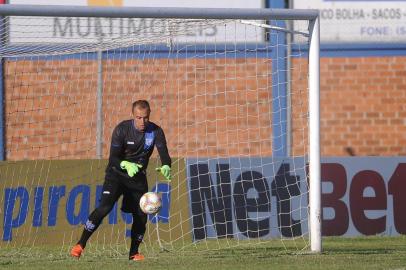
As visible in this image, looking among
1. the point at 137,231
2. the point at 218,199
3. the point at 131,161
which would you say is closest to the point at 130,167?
the point at 131,161

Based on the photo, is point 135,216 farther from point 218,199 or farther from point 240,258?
point 218,199

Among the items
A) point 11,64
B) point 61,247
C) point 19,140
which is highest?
point 11,64

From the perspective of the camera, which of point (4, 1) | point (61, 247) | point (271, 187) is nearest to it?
point (61, 247)

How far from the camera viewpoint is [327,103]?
61.9ft

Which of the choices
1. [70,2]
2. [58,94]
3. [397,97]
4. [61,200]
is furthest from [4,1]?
[397,97]

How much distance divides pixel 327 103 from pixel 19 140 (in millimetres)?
5559

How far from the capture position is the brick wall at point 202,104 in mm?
16312

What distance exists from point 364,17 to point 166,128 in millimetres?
4821

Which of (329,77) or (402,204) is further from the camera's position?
(329,77)

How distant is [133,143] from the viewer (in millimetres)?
11688

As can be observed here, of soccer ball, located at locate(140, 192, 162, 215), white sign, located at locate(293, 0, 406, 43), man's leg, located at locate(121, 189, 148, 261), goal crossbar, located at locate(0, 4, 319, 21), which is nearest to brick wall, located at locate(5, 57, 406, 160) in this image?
white sign, located at locate(293, 0, 406, 43)

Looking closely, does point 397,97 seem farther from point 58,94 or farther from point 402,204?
point 58,94

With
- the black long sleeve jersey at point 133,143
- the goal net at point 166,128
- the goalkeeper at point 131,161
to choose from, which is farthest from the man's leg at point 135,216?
the goal net at point 166,128

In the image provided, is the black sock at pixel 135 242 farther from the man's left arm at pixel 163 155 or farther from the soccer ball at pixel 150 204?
the man's left arm at pixel 163 155
